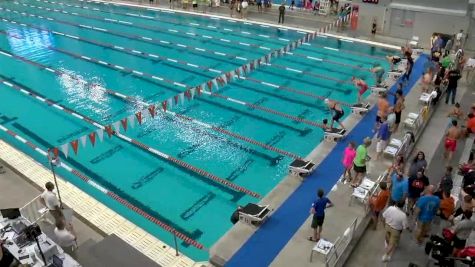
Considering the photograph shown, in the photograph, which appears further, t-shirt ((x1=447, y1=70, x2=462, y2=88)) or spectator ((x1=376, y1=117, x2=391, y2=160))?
t-shirt ((x1=447, y1=70, x2=462, y2=88))

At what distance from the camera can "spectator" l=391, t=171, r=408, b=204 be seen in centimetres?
727

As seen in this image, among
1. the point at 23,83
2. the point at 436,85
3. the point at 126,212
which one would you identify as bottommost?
the point at 126,212

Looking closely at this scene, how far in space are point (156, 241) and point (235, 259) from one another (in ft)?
5.27

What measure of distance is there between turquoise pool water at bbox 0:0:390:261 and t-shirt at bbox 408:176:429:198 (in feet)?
10.5

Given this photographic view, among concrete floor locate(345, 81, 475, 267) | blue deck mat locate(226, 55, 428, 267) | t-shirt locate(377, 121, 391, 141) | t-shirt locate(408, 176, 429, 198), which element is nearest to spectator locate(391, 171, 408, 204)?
t-shirt locate(408, 176, 429, 198)

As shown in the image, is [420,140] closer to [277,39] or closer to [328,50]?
[328,50]

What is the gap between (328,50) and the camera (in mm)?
18453

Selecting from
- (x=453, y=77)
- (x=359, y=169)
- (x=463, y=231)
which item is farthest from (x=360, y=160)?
(x=453, y=77)

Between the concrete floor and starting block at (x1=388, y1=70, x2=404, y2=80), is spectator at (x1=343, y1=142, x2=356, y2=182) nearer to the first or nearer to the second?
the concrete floor

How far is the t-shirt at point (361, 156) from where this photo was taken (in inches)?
331

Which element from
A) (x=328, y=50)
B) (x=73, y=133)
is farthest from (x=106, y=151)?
(x=328, y=50)

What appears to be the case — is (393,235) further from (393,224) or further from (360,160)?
(360,160)

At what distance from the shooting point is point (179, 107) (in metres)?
13.4

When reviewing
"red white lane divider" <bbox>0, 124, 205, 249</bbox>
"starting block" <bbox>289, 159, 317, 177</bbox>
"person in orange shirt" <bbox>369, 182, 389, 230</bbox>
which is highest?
"person in orange shirt" <bbox>369, 182, 389, 230</bbox>
